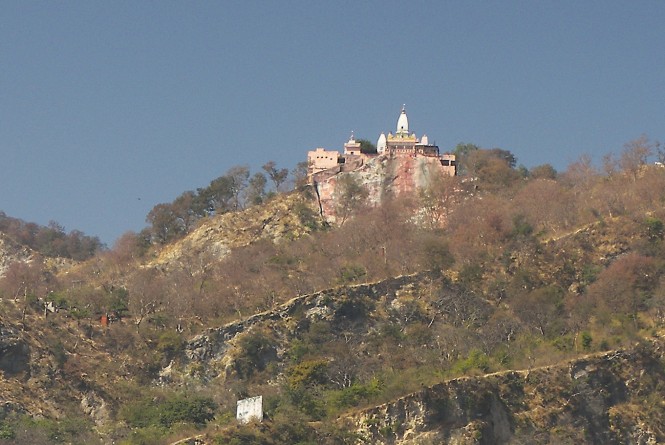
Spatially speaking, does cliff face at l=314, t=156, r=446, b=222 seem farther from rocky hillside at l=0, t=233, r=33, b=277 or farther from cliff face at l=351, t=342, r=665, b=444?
cliff face at l=351, t=342, r=665, b=444

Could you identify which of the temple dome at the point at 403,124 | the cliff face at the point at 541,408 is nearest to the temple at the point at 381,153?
the temple dome at the point at 403,124

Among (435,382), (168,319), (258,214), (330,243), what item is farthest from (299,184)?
(435,382)

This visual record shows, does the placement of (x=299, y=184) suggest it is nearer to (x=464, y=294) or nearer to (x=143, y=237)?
(x=143, y=237)

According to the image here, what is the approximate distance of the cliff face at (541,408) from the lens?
160 feet

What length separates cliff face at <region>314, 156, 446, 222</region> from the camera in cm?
6906

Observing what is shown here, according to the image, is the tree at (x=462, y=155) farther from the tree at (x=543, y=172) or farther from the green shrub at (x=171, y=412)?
the green shrub at (x=171, y=412)

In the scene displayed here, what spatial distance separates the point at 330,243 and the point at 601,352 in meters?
15.3

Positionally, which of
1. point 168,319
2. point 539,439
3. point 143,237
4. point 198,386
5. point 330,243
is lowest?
point 539,439

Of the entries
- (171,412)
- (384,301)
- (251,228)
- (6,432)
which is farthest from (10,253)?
(6,432)

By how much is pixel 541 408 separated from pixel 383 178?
22438 mm

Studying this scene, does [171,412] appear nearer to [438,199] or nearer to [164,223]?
[438,199]

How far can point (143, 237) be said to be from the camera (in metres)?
72.1

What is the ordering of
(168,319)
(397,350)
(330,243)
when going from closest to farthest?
(397,350) < (168,319) < (330,243)

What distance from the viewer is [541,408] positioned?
4956 cm
